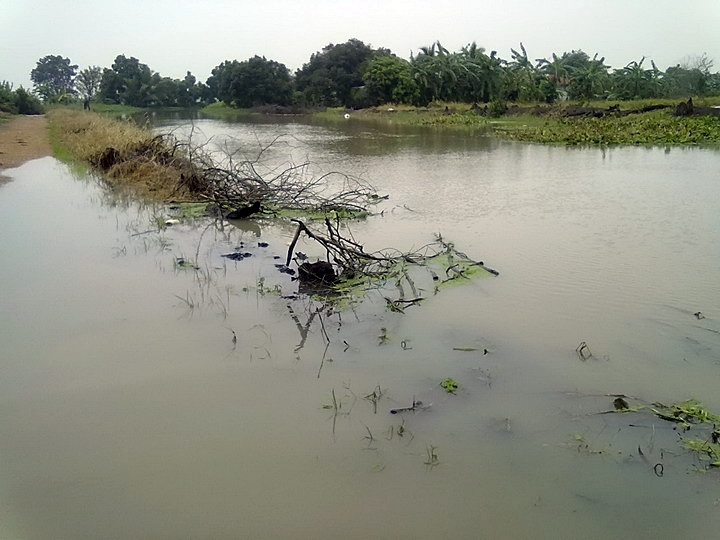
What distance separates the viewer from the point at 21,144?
2106 cm

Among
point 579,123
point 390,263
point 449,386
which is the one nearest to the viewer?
point 449,386

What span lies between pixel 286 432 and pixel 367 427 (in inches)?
19.9

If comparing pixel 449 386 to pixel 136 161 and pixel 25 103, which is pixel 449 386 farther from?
pixel 25 103

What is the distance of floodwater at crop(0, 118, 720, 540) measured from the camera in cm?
318

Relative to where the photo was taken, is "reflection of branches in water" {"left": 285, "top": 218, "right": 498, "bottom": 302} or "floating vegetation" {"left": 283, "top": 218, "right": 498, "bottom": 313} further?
"reflection of branches in water" {"left": 285, "top": 218, "right": 498, "bottom": 302}

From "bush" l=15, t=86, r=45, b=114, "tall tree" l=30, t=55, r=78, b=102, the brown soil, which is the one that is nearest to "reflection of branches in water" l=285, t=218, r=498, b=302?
the brown soil

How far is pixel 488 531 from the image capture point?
3027 mm

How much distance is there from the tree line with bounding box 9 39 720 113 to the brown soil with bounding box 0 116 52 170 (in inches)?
982

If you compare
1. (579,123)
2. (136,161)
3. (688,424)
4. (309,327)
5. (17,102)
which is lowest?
(688,424)

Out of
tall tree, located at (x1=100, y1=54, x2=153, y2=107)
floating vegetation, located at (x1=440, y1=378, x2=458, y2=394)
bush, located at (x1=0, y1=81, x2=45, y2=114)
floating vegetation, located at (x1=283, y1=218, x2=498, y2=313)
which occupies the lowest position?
floating vegetation, located at (x1=440, y1=378, x2=458, y2=394)

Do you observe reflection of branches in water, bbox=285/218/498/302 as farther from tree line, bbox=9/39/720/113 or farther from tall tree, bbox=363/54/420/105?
tall tree, bbox=363/54/420/105

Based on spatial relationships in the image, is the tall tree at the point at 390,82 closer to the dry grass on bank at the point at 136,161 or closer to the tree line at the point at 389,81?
the tree line at the point at 389,81

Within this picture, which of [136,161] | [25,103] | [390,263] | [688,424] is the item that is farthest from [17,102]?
[688,424]

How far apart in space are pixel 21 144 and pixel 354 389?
2092 cm
